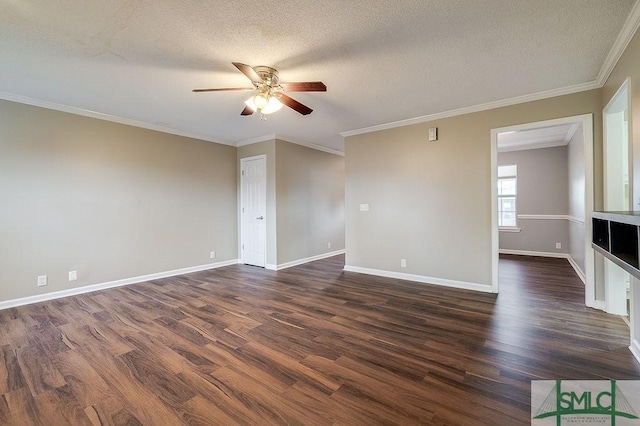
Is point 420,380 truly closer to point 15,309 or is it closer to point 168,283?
point 168,283

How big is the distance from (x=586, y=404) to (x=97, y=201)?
551cm

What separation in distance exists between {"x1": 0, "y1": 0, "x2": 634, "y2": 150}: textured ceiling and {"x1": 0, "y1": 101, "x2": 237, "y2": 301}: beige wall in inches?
21.1

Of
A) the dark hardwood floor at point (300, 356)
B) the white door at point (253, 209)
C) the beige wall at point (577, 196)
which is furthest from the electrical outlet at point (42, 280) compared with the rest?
the beige wall at point (577, 196)

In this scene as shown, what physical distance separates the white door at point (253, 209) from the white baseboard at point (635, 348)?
15.6 ft

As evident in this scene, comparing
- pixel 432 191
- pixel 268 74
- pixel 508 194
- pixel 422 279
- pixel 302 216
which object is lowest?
pixel 422 279

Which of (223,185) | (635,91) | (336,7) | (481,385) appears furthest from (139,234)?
(635,91)

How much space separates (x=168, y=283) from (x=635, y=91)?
18.6 ft

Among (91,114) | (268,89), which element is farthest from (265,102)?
(91,114)

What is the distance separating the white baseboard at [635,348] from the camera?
2.03 meters

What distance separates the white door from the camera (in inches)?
211

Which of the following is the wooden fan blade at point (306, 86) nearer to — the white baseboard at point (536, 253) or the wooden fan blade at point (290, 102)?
the wooden fan blade at point (290, 102)

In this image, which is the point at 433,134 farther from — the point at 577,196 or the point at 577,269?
the point at 577,269

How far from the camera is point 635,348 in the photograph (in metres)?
2.09

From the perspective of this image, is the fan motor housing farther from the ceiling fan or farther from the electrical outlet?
the electrical outlet
